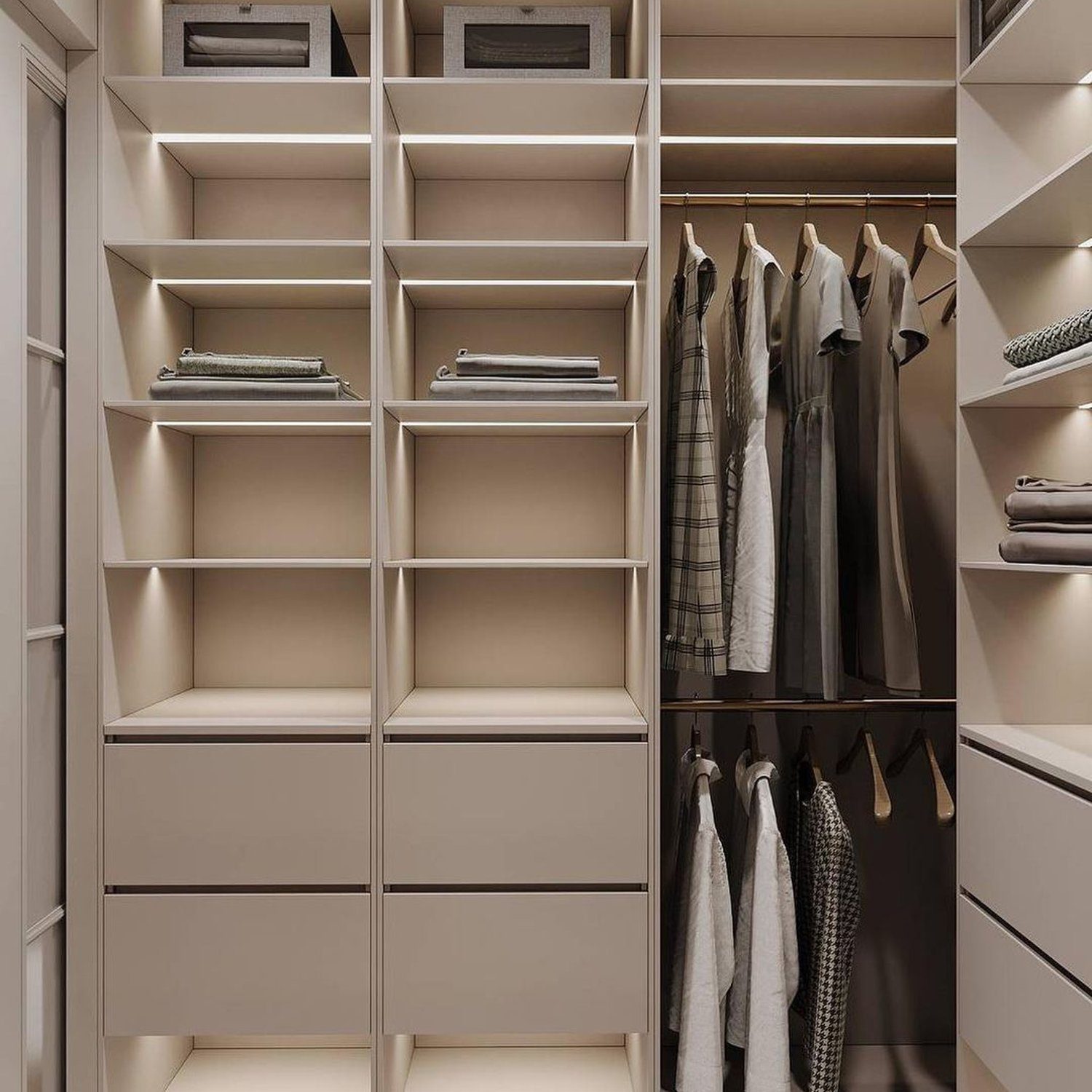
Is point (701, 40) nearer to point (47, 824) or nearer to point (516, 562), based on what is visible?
point (516, 562)

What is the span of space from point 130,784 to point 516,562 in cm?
94

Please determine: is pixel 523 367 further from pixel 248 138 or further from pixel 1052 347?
pixel 1052 347

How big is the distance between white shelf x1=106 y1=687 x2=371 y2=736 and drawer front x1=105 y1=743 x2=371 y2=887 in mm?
38

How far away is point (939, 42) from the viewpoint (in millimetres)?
2326

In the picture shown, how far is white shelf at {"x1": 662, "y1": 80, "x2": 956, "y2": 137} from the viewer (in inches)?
78.8

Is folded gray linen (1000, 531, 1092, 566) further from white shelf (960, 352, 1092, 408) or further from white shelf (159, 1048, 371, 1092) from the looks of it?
white shelf (159, 1048, 371, 1092)

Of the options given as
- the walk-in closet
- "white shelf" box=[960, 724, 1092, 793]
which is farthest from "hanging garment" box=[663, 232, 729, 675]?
"white shelf" box=[960, 724, 1092, 793]

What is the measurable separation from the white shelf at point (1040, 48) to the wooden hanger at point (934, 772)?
4.72 feet

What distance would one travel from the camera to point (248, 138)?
2223 millimetres

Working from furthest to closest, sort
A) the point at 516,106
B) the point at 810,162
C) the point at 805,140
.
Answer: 1. the point at 810,162
2. the point at 805,140
3. the point at 516,106

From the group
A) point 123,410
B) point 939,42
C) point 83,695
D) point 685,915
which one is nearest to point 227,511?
point 123,410

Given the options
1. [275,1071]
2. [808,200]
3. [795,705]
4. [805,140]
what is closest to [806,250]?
[808,200]

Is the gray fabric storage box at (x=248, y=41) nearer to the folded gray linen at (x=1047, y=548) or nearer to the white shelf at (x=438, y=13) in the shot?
the white shelf at (x=438, y=13)

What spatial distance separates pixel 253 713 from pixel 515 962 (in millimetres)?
785
